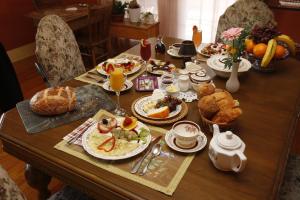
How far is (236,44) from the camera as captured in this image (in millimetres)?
1323

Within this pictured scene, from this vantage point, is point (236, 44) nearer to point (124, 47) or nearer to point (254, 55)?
point (254, 55)

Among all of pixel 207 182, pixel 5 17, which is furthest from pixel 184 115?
pixel 5 17

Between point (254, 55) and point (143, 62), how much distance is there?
2.18 feet

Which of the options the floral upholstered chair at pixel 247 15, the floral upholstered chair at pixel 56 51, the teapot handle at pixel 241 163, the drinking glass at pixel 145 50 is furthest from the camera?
the floral upholstered chair at pixel 247 15

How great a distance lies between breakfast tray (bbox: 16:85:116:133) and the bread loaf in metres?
0.03

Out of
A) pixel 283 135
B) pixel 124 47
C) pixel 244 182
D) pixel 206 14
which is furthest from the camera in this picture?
pixel 124 47

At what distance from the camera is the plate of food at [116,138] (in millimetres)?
1018

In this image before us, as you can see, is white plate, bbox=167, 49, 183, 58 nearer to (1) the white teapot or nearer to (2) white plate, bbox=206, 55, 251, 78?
(2) white plate, bbox=206, 55, 251, 78

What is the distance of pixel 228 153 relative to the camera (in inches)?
35.5

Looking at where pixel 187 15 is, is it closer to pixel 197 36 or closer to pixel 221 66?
pixel 197 36

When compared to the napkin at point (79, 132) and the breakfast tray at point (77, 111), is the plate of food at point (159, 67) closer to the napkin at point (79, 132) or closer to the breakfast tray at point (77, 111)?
the breakfast tray at point (77, 111)

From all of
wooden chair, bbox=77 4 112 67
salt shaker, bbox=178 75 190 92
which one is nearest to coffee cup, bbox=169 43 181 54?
salt shaker, bbox=178 75 190 92

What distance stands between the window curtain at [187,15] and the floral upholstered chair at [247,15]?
88 cm

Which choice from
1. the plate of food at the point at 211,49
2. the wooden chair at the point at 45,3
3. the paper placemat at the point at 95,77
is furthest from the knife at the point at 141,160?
the wooden chair at the point at 45,3
